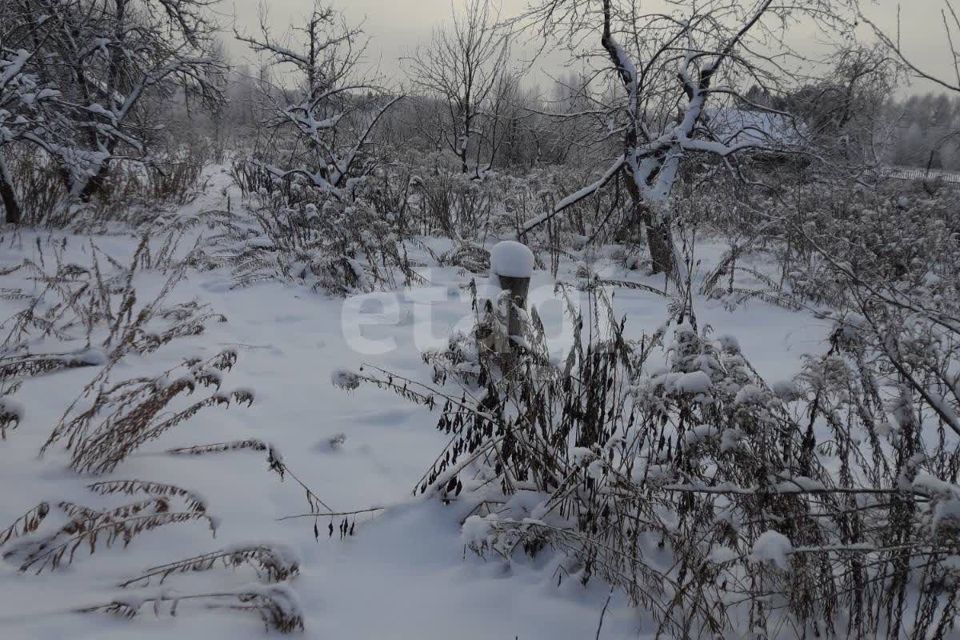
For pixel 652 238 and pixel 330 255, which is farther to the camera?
pixel 652 238

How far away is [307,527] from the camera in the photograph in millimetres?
1700

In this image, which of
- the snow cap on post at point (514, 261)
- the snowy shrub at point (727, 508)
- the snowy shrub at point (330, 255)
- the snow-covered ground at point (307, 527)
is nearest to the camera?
the snowy shrub at point (727, 508)

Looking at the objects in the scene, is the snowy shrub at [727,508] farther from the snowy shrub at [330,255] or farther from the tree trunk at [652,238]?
the tree trunk at [652,238]

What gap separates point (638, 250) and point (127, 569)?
5.42 m

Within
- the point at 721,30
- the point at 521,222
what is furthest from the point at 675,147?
the point at 521,222

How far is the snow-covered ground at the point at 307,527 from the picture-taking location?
52.2 inches

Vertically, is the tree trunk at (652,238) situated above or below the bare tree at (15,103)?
below

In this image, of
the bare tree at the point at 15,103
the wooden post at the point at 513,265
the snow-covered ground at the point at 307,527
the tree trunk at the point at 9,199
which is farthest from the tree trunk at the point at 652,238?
the tree trunk at the point at 9,199

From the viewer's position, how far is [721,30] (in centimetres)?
513

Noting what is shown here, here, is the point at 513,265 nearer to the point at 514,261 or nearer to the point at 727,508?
the point at 514,261

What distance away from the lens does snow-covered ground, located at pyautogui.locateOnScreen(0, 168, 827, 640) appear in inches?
52.2

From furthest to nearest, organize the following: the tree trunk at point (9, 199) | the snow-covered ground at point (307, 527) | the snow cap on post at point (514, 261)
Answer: the tree trunk at point (9, 199) → the snow cap on post at point (514, 261) → the snow-covered ground at point (307, 527)

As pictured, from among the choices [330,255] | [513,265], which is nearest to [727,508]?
[513,265]

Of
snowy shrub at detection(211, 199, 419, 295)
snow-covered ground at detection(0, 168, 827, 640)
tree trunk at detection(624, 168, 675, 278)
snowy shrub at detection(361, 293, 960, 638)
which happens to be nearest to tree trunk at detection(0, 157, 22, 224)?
snowy shrub at detection(211, 199, 419, 295)
